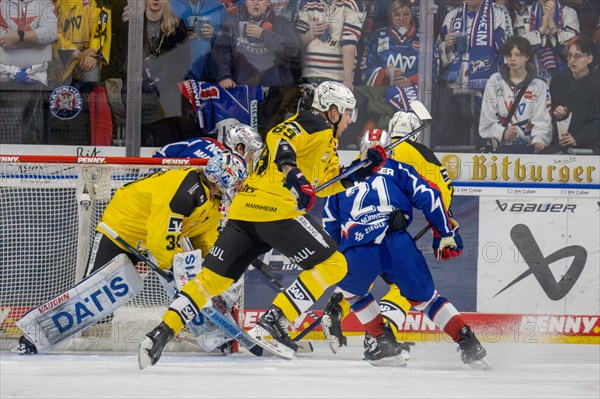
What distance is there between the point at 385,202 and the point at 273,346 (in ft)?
3.10

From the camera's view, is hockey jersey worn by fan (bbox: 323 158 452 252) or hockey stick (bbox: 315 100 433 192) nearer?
hockey stick (bbox: 315 100 433 192)

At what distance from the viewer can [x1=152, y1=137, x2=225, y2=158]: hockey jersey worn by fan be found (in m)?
7.16

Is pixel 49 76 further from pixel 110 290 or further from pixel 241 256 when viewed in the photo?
pixel 241 256

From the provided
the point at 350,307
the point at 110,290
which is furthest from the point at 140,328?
the point at 350,307

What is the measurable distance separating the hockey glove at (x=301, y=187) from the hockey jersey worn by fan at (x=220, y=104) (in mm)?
2091

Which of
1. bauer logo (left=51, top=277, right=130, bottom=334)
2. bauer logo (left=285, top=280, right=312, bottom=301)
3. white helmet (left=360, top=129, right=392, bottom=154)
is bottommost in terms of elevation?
bauer logo (left=51, top=277, right=130, bottom=334)

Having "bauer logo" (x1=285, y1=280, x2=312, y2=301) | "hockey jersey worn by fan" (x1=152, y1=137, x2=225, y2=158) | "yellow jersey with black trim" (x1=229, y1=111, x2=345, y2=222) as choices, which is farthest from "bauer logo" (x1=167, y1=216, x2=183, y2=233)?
"hockey jersey worn by fan" (x1=152, y1=137, x2=225, y2=158)

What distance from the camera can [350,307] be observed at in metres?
6.43

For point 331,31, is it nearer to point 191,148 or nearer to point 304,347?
point 191,148

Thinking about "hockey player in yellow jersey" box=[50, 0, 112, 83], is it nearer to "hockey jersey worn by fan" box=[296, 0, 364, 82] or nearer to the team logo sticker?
the team logo sticker

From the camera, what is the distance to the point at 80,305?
6.30m

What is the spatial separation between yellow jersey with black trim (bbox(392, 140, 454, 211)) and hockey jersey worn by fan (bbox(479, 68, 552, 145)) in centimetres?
113

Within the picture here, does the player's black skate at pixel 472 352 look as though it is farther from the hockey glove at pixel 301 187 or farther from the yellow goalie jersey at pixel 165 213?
the yellow goalie jersey at pixel 165 213

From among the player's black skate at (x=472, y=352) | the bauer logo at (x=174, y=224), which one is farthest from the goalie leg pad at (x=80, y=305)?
the player's black skate at (x=472, y=352)
